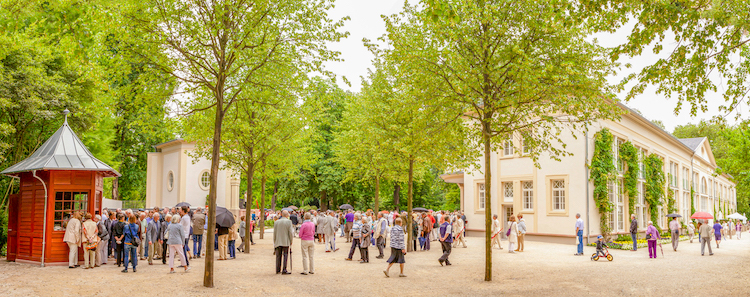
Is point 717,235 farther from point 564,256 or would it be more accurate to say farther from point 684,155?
point 684,155

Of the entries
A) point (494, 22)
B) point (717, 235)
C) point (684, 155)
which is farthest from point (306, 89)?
point (684, 155)

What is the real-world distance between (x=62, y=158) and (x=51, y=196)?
1.08m

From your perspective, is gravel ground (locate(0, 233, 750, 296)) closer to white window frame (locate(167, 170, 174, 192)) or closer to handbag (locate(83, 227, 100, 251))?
handbag (locate(83, 227, 100, 251))

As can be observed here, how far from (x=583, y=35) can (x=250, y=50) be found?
25.8ft

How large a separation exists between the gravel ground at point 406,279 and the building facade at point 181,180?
1857 centimetres

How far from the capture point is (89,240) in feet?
46.0

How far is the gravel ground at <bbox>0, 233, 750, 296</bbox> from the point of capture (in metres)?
11.0

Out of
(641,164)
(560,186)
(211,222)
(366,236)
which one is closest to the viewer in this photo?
(211,222)

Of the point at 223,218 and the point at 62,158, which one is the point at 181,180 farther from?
the point at 223,218

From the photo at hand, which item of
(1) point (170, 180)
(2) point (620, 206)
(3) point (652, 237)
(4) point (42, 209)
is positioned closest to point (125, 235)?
(4) point (42, 209)

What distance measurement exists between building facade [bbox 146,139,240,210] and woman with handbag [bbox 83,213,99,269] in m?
20.0

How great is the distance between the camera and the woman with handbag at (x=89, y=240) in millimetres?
14016

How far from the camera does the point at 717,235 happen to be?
977 inches

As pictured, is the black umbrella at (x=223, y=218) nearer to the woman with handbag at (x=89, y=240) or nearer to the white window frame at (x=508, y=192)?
the woman with handbag at (x=89, y=240)
